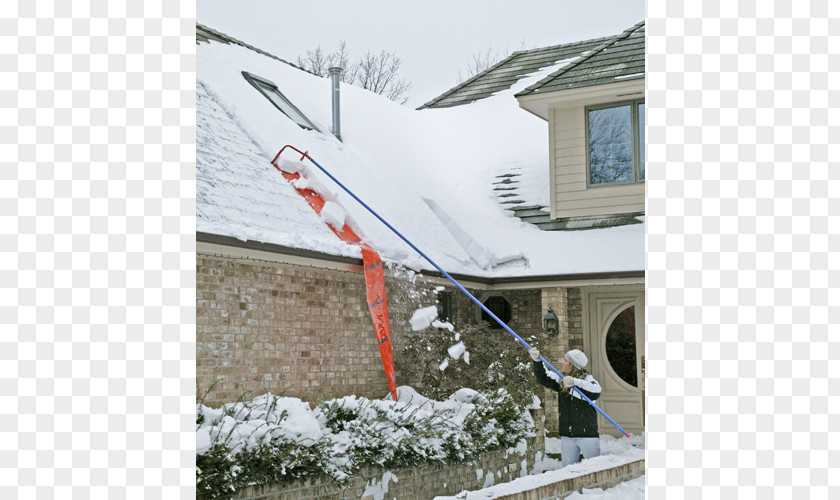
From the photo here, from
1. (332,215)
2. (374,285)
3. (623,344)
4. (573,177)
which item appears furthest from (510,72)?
(374,285)

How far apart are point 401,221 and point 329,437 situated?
4.95 metres

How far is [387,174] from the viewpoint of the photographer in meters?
12.1

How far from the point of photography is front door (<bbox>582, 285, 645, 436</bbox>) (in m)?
11.6

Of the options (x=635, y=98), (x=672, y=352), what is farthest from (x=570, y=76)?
(x=672, y=352)

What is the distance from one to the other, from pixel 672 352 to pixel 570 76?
9078 millimetres

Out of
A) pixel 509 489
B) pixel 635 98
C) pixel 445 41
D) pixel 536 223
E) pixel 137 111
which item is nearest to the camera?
pixel 137 111

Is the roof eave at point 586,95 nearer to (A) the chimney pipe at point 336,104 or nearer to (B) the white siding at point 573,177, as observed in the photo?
(B) the white siding at point 573,177

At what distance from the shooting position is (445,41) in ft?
85.3

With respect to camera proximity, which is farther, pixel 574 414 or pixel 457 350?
pixel 457 350

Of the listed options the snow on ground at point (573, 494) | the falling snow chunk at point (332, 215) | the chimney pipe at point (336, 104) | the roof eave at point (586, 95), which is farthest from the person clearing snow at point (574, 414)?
the chimney pipe at point (336, 104)

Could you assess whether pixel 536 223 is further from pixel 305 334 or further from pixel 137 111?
pixel 137 111

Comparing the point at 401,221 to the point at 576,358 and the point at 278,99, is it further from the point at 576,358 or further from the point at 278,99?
the point at 576,358

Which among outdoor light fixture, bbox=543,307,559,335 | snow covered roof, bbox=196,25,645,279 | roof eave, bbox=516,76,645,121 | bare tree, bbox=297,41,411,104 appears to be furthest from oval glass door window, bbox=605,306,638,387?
bare tree, bbox=297,41,411,104

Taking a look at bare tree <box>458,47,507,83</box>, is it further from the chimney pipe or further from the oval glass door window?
the oval glass door window
